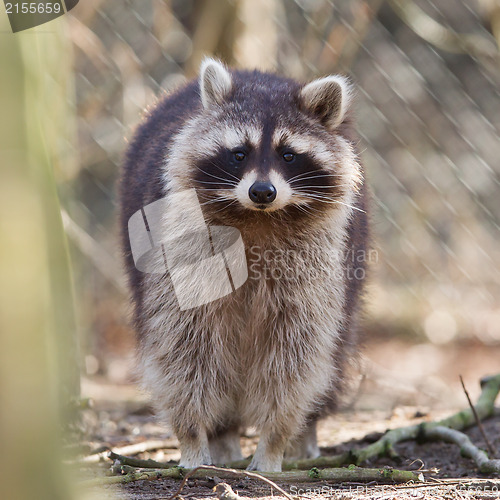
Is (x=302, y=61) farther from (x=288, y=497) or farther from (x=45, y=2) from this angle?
(x=288, y=497)

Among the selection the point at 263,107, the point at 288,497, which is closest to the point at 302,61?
the point at 263,107

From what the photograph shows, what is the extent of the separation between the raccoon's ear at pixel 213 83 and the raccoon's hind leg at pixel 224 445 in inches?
62.4

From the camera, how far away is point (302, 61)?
17.9 ft

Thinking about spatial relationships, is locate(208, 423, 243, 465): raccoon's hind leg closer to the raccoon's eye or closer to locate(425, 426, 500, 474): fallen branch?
locate(425, 426, 500, 474): fallen branch

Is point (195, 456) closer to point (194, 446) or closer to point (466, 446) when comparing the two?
point (194, 446)

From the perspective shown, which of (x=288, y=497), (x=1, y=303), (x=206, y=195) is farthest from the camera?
(x=206, y=195)

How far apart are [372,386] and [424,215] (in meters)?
1.73

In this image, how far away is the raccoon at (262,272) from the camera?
309cm

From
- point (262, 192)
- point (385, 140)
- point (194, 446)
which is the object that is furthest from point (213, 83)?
point (385, 140)

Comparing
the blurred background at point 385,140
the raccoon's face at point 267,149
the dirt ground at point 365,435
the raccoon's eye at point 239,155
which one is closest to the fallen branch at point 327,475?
the dirt ground at point 365,435

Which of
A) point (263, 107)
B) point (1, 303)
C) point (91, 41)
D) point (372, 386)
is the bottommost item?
point (372, 386)

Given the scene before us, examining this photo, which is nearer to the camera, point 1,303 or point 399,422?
point 1,303

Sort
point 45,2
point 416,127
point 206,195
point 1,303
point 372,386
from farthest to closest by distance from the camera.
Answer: point 416,127 < point 372,386 < point 206,195 < point 45,2 < point 1,303

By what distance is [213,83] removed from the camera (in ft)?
10.5
